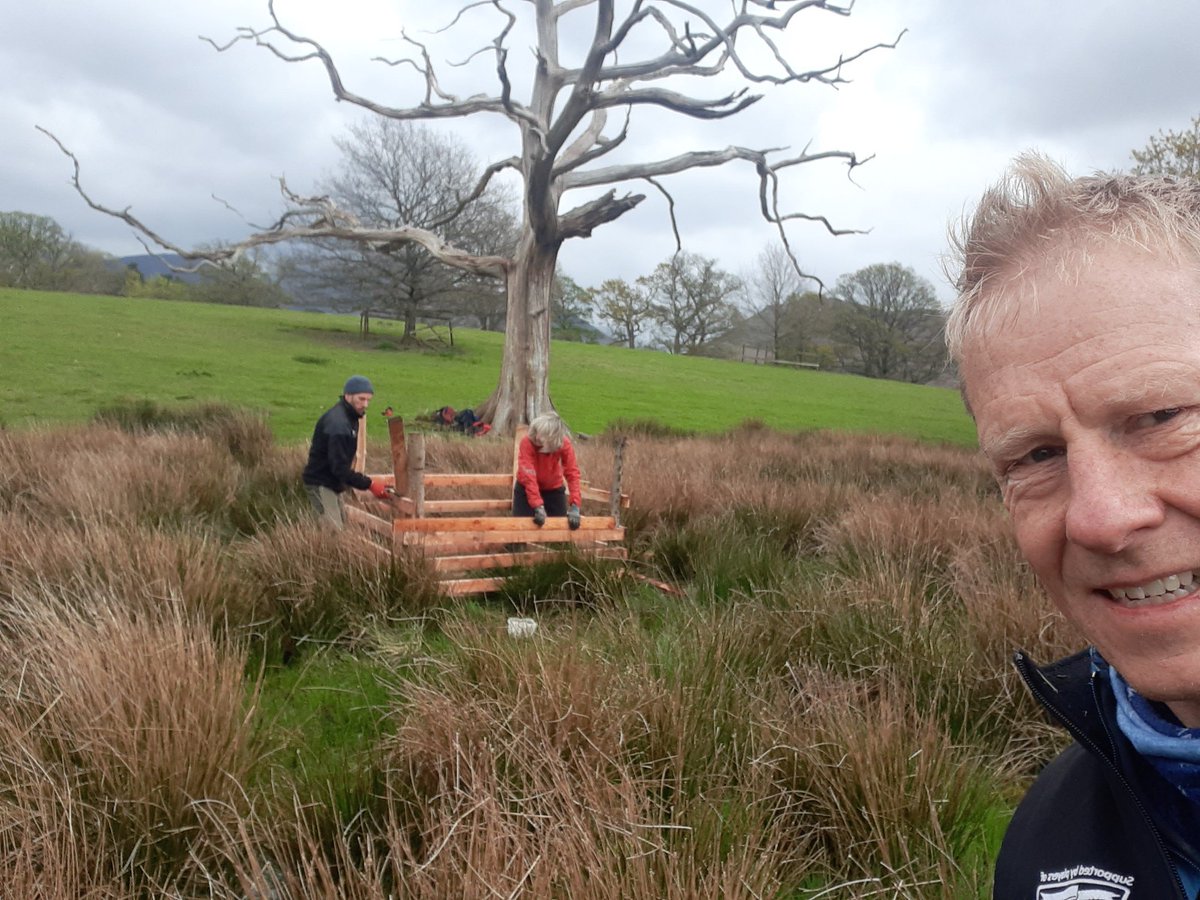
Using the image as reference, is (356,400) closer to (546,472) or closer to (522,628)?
(546,472)

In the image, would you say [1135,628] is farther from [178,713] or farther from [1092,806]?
[178,713]

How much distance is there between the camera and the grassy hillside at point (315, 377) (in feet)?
67.5

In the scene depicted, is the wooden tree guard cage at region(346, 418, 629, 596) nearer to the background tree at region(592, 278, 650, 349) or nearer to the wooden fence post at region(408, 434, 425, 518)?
the wooden fence post at region(408, 434, 425, 518)

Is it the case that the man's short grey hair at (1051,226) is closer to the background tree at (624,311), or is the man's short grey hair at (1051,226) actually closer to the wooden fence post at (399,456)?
the wooden fence post at (399,456)

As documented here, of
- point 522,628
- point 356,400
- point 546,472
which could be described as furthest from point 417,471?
point 522,628

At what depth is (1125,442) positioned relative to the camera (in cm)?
120

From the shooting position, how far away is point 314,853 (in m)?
2.14

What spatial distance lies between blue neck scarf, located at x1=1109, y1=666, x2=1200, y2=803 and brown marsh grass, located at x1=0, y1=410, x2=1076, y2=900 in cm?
110

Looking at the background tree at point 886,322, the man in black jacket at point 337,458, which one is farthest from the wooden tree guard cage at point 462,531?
the background tree at point 886,322

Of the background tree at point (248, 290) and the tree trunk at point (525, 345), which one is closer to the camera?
the tree trunk at point (525, 345)

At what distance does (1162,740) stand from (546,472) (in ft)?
24.4

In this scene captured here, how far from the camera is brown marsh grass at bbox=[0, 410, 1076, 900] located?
7.77ft

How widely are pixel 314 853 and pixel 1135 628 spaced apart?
1.88 m

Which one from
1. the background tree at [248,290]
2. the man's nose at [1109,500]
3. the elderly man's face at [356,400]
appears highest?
the background tree at [248,290]
